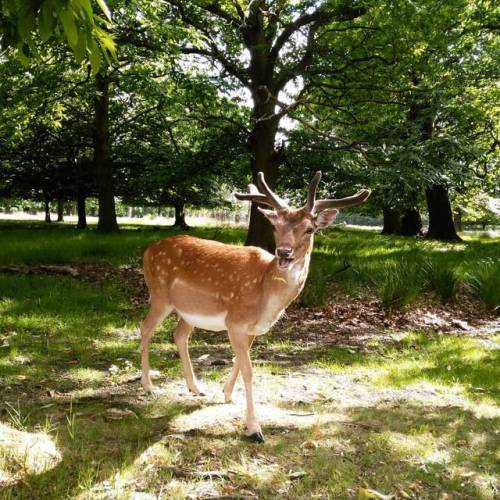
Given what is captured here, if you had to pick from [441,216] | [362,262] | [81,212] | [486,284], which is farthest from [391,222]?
[486,284]

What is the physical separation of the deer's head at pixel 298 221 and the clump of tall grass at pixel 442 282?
241 inches

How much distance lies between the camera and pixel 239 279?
496cm

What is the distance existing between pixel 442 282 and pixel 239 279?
6.35 meters

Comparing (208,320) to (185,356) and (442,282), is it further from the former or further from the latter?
(442,282)

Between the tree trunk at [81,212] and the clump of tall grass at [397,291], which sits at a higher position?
the tree trunk at [81,212]

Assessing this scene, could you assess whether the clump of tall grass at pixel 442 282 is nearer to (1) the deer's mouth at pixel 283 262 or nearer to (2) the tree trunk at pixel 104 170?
(1) the deer's mouth at pixel 283 262

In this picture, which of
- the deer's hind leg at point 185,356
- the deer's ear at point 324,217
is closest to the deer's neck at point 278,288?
the deer's ear at point 324,217

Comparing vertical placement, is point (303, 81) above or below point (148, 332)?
above

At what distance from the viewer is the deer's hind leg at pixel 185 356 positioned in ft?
17.8

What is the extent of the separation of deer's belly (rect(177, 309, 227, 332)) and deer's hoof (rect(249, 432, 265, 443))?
1.03 m

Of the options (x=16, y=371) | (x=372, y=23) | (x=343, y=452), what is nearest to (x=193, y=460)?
(x=343, y=452)

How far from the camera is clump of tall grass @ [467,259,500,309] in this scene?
9.95m

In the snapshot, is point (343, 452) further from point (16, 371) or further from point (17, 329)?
point (17, 329)

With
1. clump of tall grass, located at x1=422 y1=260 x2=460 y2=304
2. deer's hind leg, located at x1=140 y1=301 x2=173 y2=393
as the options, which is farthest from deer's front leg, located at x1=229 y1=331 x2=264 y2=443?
clump of tall grass, located at x1=422 y1=260 x2=460 y2=304
